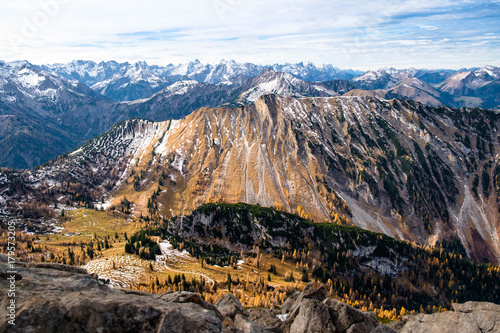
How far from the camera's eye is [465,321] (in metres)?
55.7

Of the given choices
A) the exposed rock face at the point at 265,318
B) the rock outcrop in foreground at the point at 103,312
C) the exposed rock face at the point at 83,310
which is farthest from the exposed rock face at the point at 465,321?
the exposed rock face at the point at 83,310

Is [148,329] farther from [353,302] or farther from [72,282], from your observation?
[353,302]

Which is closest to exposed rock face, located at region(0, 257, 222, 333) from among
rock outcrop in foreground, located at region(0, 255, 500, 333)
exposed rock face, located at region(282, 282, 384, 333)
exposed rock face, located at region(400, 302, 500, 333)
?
rock outcrop in foreground, located at region(0, 255, 500, 333)

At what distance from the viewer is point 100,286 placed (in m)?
38.2

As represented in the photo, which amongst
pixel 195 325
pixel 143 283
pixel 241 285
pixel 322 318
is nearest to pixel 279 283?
pixel 241 285

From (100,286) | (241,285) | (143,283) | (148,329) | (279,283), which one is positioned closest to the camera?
(148,329)

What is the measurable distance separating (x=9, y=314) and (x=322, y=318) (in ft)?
177

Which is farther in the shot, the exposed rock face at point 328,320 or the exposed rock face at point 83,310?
the exposed rock face at point 328,320

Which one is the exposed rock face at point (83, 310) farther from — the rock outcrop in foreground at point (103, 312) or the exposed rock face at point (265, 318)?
the exposed rock face at point (265, 318)

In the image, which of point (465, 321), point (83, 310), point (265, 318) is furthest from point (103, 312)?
point (465, 321)

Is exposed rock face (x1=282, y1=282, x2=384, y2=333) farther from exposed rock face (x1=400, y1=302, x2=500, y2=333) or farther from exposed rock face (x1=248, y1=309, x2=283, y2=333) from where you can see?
exposed rock face (x1=400, y1=302, x2=500, y2=333)

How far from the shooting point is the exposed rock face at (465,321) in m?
54.0

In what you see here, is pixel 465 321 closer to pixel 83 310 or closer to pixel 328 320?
pixel 328 320

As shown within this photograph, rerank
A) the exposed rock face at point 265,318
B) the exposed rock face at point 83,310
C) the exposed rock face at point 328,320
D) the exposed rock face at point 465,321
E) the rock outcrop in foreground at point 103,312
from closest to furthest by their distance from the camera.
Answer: the exposed rock face at point 83,310 → the rock outcrop in foreground at point 103,312 → the exposed rock face at point 465,321 → the exposed rock face at point 328,320 → the exposed rock face at point 265,318
